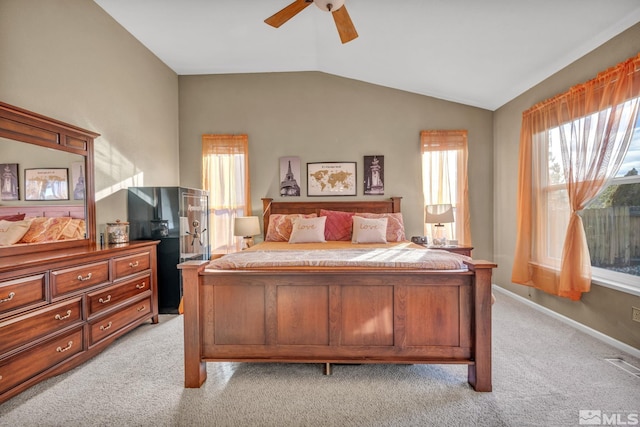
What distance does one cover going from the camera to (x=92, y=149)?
2770 mm

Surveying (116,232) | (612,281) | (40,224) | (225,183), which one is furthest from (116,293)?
(612,281)

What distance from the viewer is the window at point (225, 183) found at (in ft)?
14.0

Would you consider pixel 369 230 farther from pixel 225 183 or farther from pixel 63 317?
pixel 63 317

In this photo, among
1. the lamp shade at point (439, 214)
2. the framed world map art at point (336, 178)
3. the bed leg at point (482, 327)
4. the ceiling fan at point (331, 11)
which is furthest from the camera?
the framed world map art at point (336, 178)

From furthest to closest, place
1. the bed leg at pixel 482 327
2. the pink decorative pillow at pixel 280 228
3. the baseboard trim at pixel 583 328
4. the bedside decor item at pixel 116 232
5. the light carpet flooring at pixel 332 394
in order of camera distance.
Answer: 1. the pink decorative pillow at pixel 280 228
2. the bedside decor item at pixel 116 232
3. the baseboard trim at pixel 583 328
4. the bed leg at pixel 482 327
5. the light carpet flooring at pixel 332 394

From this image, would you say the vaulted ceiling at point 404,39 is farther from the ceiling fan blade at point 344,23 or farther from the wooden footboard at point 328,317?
the wooden footboard at point 328,317

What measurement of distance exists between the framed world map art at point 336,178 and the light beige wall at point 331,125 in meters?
0.09

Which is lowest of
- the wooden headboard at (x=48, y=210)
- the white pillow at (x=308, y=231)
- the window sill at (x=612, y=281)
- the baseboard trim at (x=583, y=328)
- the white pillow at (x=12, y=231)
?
the baseboard trim at (x=583, y=328)

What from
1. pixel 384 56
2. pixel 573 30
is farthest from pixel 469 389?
pixel 384 56

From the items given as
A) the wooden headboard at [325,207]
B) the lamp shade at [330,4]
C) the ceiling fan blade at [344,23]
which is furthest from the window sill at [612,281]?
the lamp shade at [330,4]

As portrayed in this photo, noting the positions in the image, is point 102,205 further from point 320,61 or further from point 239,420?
point 320,61

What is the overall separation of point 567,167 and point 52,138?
14.9ft

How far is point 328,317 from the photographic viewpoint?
6.29ft

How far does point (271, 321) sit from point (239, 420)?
21.3 inches
